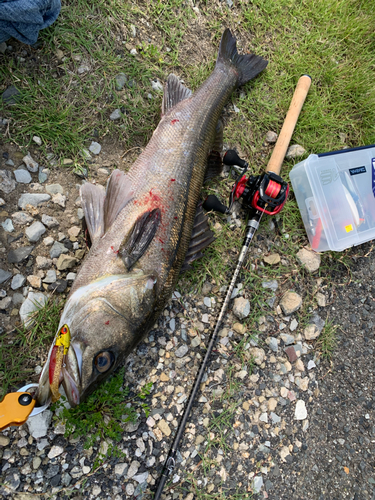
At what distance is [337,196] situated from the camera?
3676mm

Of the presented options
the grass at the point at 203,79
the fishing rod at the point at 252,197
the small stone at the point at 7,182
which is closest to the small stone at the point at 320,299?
the grass at the point at 203,79

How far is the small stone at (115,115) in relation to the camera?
330 centimetres

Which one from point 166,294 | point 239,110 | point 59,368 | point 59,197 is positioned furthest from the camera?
point 239,110

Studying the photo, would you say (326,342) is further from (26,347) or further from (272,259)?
(26,347)

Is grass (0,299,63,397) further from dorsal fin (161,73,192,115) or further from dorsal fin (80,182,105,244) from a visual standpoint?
dorsal fin (161,73,192,115)

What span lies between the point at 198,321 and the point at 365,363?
2.22 meters

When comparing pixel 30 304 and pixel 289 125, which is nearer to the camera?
pixel 30 304

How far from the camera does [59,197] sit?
9.83 feet

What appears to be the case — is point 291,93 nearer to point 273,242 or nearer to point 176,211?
point 273,242

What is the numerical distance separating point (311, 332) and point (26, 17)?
4.18 m

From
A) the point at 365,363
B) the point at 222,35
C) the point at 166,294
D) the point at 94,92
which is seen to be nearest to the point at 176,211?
the point at 166,294

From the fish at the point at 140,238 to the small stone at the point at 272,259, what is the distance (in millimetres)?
991

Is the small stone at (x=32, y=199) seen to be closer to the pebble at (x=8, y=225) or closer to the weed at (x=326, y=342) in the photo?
the pebble at (x=8, y=225)

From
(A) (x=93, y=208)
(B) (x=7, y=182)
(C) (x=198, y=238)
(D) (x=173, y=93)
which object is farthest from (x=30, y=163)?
(C) (x=198, y=238)
